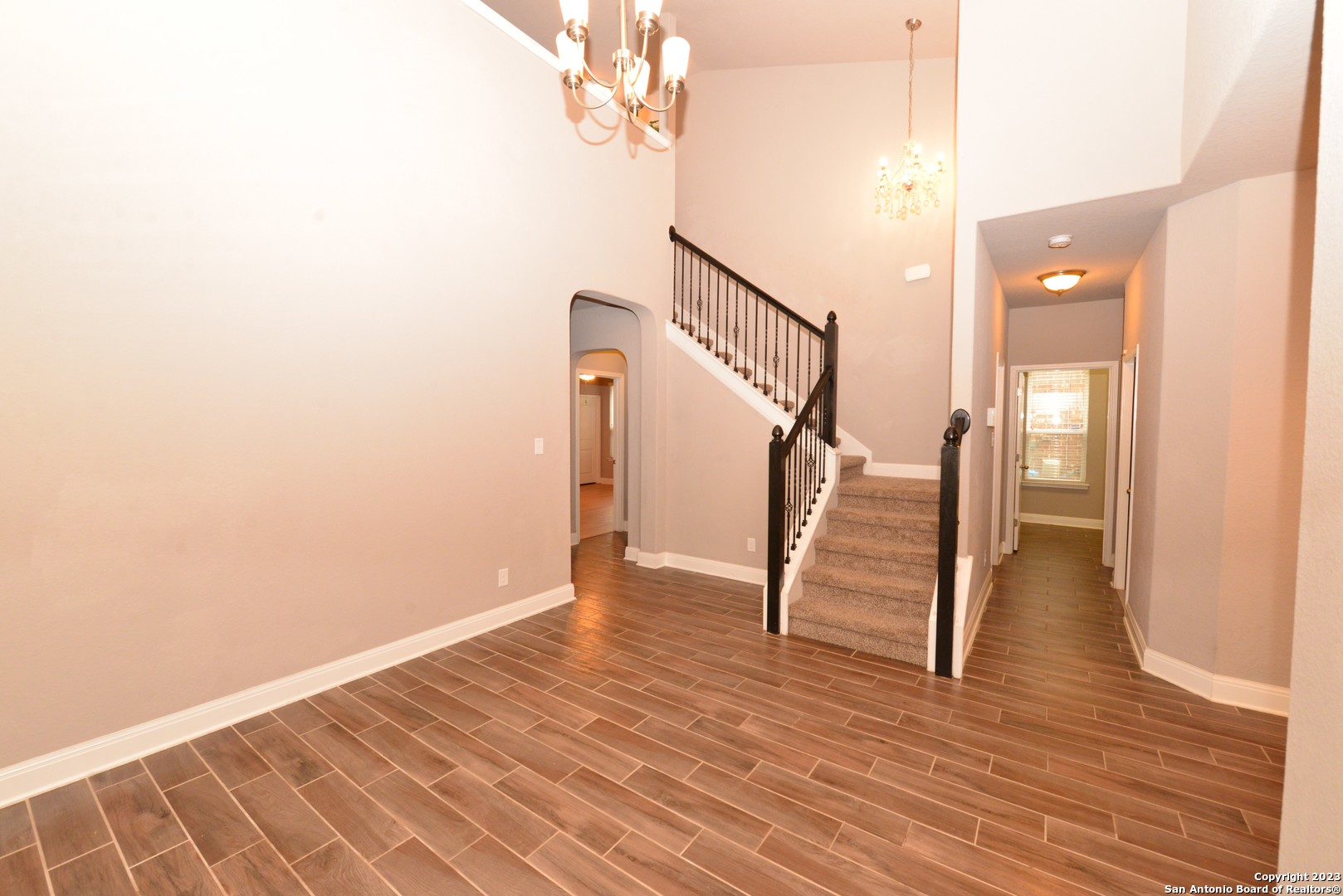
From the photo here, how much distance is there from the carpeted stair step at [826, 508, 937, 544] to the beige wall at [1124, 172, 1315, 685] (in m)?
1.30

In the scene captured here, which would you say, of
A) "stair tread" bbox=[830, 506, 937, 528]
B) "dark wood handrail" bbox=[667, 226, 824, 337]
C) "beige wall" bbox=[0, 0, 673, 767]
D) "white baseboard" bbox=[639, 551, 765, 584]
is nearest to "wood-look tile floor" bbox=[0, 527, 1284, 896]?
"beige wall" bbox=[0, 0, 673, 767]

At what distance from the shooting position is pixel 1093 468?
26.0 ft

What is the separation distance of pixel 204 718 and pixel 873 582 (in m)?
3.87

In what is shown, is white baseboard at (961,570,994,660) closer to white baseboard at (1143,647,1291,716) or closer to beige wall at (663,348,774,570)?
white baseboard at (1143,647,1291,716)

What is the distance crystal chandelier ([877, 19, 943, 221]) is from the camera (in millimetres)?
5223

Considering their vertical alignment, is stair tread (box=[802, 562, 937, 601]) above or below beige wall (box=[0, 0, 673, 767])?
below

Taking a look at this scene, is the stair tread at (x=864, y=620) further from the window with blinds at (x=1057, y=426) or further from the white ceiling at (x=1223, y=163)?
the window with blinds at (x=1057, y=426)

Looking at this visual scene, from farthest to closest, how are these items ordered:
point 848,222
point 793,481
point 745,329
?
point 745,329 → point 848,222 → point 793,481

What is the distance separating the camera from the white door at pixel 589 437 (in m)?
12.9

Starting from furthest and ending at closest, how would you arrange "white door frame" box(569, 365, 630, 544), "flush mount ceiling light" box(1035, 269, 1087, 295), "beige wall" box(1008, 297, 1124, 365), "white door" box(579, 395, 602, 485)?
"white door" box(579, 395, 602, 485) → "white door frame" box(569, 365, 630, 544) → "beige wall" box(1008, 297, 1124, 365) → "flush mount ceiling light" box(1035, 269, 1087, 295)

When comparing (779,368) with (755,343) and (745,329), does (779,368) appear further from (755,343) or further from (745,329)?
(745,329)

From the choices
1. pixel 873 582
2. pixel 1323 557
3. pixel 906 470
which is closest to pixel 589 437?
pixel 906 470

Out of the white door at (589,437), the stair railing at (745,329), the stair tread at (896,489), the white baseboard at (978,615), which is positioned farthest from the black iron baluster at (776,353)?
the white door at (589,437)

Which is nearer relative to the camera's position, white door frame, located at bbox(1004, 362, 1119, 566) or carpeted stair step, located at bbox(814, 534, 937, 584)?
carpeted stair step, located at bbox(814, 534, 937, 584)
